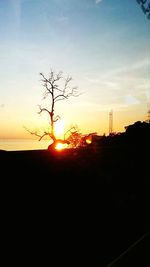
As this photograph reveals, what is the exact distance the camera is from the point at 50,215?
26.0 feet

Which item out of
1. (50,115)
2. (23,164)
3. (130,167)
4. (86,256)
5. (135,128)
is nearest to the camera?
(86,256)

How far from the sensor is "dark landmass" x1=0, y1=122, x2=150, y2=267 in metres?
6.78

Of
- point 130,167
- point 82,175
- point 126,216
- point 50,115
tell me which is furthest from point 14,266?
point 50,115

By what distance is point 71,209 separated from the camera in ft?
29.0

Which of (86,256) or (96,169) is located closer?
(86,256)

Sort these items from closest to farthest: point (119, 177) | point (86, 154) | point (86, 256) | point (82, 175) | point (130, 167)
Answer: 1. point (86, 256)
2. point (82, 175)
3. point (86, 154)
4. point (119, 177)
5. point (130, 167)

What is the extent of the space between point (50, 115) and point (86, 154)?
21.5 metres

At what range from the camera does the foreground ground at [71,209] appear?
22.3 ft

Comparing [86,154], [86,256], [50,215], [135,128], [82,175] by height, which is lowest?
[86,256]

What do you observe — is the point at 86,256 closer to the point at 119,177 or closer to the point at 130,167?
the point at 119,177

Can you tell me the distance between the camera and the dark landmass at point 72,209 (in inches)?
267

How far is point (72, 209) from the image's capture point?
8.88m

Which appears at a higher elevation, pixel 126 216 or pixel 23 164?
pixel 23 164

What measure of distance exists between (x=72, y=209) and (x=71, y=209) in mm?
44
